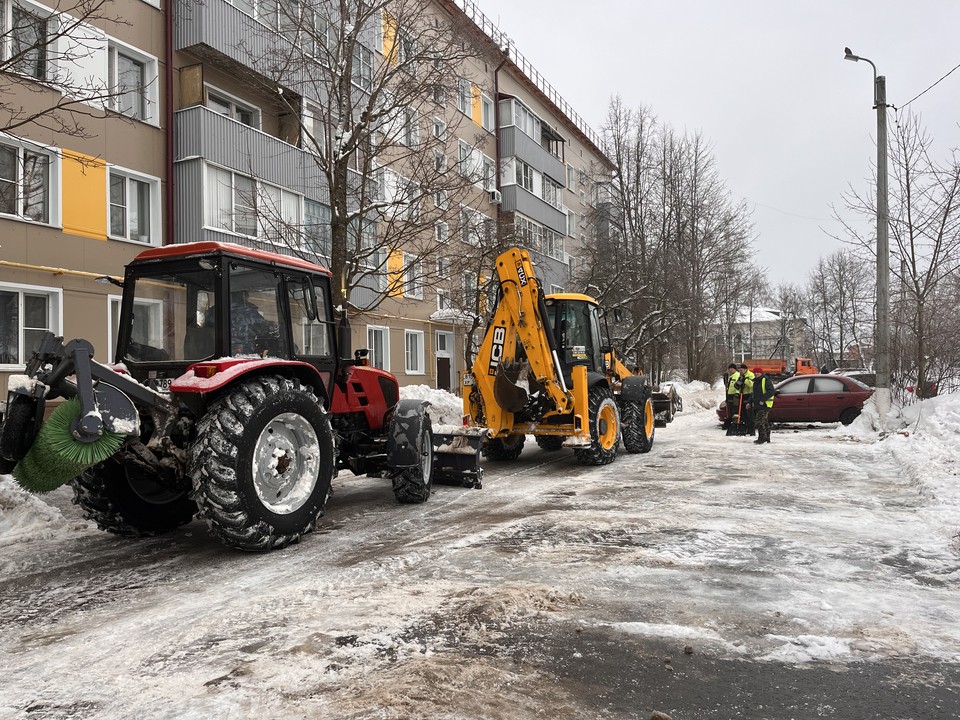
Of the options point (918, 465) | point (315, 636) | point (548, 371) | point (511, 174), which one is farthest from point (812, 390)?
point (315, 636)

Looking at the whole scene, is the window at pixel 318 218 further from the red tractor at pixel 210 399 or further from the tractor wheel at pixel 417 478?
the red tractor at pixel 210 399

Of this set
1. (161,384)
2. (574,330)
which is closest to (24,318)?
(161,384)

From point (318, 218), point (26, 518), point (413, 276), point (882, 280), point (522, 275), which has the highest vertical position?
point (318, 218)

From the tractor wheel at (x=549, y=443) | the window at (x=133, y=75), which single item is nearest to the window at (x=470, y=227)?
the tractor wheel at (x=549, y=443)

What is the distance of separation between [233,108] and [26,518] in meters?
13.3

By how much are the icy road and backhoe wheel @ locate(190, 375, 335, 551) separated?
0.87 ft

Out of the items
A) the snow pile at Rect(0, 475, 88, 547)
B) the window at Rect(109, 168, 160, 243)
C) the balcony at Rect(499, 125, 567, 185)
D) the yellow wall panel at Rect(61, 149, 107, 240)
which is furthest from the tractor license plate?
the balcony at Rect(499, 125, 567, 185)

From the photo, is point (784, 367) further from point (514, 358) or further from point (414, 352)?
point (514, 358)

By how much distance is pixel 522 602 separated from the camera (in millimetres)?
4266

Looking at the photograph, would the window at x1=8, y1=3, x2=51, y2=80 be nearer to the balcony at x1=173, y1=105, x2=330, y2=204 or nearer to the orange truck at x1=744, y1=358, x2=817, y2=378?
the balcony at x1=173, y1=105, x2=330, y2=204

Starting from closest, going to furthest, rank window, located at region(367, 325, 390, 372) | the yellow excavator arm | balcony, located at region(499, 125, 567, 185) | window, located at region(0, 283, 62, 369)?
the yellow excavator arm
window, located at region(0, 283, 62, 369)
window, located at region(367, 325, 390, 372)
balcony, located at region(499, 125, 567, 185)

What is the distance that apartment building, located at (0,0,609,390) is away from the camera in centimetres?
1233

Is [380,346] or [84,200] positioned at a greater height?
[84,200]

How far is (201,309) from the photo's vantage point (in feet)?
18.9
